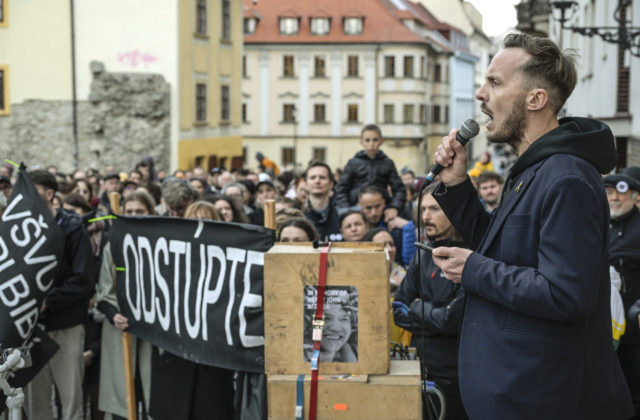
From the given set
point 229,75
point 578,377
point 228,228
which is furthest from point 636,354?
point 229,75

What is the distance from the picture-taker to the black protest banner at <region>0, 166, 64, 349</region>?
5781 millimetres

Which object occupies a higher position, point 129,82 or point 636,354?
point 129,82

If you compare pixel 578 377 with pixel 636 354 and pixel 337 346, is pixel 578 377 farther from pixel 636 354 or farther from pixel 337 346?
pixel 636 354

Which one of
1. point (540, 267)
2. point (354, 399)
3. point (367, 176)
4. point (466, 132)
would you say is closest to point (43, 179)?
point (354, 399)

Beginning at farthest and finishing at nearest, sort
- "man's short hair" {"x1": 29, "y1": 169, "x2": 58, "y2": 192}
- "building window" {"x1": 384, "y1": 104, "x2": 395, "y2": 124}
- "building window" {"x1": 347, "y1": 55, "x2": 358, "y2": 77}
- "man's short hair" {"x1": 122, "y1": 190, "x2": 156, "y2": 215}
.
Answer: "building window" {"x1": 384, "y1": 104, "x2": 395, "y2": 124} < "building window" {"x1": 347, "y1": 55, "x2": 358, "y2": 77} < "man's short hair" {"x1": 122, "y1": 190, "x2": 156, "y2": 215} < "man's short hair" {"x1": 29, "y1": 169, "x2": 58, "y2": 192}

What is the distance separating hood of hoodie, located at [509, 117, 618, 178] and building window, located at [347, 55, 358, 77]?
56.8 m

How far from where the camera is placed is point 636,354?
268 inches

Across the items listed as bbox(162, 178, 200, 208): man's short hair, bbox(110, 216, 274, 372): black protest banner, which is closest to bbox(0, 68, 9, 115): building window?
bbox(162, 178, 200, 208): man's short hair

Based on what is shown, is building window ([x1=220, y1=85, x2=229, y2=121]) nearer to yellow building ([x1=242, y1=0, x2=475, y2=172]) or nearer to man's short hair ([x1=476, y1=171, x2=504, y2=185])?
yellow building ([x1=242, y1=0, x2=475, y2=172])

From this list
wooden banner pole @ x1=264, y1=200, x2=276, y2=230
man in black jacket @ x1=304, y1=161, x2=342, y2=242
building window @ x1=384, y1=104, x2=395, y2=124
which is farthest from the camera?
building window @ x1=384, y1=104, x2=395, y2=124

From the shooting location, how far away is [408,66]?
197 ft

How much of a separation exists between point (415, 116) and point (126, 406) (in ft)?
182

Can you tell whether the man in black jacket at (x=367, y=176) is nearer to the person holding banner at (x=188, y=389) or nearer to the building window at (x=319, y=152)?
the person holding banner at (x=188, y=389)

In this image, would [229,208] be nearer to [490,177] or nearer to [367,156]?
[367,156]
